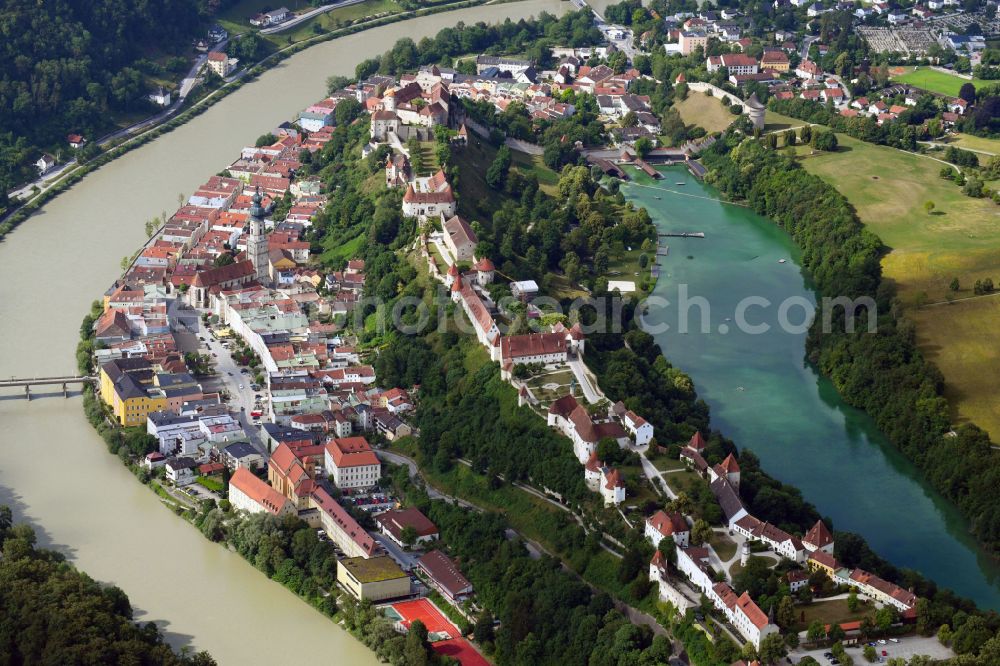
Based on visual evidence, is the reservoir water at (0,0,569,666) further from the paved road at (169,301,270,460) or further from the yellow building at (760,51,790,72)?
the yellow building at (760,51,790,72)

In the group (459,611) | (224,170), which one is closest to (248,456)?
→ (459,611)

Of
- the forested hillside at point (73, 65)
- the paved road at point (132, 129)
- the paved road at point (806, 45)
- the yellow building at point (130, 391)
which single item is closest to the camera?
the yellow building at point (130, 391)

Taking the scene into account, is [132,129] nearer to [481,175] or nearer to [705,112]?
[481,175]

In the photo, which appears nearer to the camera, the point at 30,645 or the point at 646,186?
the point at 30,645

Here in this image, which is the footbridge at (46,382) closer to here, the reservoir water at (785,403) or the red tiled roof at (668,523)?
the reservoir water at (785,403)

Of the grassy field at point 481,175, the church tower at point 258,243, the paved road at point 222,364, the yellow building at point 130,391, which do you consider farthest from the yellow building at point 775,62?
the yellow building at point 130,391

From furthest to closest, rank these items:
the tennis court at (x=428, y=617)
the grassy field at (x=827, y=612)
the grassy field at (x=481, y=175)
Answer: the grassy field at (x=481, y=175)
the tennis court at (x=428, y=617)
the grassy field at (x=827, y=612)

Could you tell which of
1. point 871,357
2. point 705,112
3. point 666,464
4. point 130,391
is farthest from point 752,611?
point 705,112

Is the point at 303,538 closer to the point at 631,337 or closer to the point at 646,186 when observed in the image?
the point at 631,337
